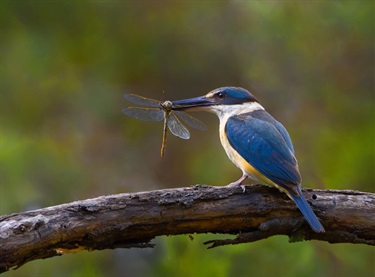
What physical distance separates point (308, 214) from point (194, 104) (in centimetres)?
154

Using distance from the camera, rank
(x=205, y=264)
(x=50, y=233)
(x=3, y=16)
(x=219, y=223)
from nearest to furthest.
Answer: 1. (x=50, y=233)
2. (x=219, y=223)
3. (x=205, y=264)
4. (x=3, y=16)

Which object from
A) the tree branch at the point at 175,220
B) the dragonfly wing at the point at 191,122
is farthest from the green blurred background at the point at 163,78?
the tree branch at the point at 175,220

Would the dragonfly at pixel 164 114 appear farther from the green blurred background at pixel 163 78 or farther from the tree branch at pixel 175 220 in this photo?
the green blurred background at pixel 163 78

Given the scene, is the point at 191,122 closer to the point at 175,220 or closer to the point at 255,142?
the point at 255,142

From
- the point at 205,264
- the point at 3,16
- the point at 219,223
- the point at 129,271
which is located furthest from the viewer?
the point at 3,16

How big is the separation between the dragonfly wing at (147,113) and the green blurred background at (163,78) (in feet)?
5.02

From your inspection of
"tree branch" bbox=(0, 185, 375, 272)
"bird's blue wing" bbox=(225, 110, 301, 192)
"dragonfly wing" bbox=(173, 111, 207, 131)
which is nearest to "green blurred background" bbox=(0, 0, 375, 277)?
"dragonfly wing" bbox=(173, 111, 207, 131)

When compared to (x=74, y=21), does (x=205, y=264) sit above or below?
below

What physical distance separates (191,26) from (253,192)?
3433mm

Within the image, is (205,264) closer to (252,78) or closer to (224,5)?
(252,78)

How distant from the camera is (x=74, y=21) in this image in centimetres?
765

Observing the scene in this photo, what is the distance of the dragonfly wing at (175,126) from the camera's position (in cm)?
560

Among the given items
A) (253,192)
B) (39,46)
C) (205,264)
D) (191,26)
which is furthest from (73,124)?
(253,192)

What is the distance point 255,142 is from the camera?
5117 mm
